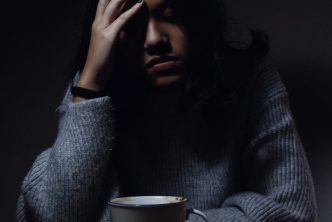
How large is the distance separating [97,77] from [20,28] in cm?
51

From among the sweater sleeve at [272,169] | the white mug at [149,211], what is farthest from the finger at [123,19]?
the white mug at [149,211]

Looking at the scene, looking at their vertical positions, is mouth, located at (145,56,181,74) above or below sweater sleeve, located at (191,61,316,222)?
above

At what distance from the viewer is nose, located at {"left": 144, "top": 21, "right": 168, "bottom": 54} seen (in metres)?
0.89

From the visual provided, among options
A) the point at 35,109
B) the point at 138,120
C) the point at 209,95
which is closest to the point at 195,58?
the point at 209,95

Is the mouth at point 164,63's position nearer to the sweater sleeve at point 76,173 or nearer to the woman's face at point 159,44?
the woman's face at point 159,44

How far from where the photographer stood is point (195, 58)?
98 cm

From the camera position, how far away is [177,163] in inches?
40.7

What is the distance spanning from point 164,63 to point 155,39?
0.15 ft

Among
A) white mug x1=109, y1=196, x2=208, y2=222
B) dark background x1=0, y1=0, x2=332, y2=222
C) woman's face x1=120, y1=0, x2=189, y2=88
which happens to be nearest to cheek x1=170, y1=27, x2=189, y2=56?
woman's face x1=120, y1=0, x2=189, y2=88

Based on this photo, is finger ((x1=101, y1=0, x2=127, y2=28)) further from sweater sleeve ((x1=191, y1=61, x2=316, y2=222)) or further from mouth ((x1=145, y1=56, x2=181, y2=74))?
sweater sleeve ((x1=191, y1=61, x2=316, y2=222))

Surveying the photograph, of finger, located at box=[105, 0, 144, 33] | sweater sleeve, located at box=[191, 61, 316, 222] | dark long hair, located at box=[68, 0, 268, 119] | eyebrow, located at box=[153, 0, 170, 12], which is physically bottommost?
sweater sleeve, located at box=[191, 61, 316, 222]

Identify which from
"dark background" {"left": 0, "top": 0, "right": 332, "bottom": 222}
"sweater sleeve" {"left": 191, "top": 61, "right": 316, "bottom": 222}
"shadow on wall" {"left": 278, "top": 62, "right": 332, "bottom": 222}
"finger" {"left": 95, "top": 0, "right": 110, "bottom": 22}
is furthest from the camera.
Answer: "dark background" {"left": 0, "top": 0, "right": 332, "bottom": 222}

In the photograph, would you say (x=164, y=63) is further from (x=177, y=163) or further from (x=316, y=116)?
(x=316, y=116)

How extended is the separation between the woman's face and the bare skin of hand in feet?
0.11
